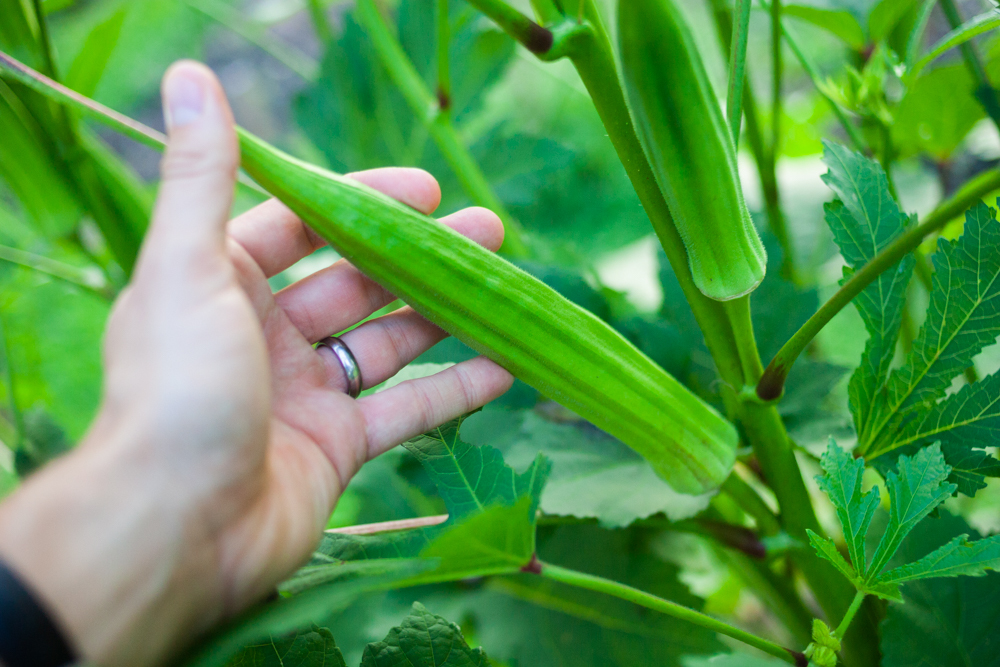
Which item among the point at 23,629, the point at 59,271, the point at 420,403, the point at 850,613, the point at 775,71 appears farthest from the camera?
the point at 59,271

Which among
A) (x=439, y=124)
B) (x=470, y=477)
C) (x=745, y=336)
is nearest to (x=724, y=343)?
(x=745, y=336)

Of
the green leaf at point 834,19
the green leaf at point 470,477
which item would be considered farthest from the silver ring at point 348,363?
the green leaf at point 834,19

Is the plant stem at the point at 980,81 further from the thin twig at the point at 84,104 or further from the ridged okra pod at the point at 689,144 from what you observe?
the thin twig at the point at 84,104

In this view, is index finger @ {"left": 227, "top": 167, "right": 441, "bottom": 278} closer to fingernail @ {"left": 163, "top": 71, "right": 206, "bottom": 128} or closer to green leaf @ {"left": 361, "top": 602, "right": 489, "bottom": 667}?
fingernail @ {"left": 163, "top": 71, "right": 206, "bottom": 128}

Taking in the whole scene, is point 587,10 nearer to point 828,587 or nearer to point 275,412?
point 275,412

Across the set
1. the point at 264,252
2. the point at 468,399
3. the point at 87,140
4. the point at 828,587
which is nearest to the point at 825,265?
the point at 828,587

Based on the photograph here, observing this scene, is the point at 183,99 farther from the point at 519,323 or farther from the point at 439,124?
the point at 439,124
